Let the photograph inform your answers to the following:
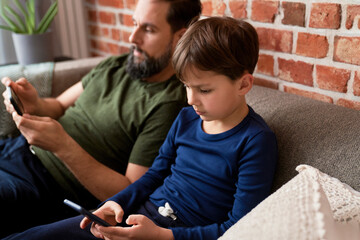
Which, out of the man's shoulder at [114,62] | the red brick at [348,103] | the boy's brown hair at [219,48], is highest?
the boy's brown hair at [219,48]

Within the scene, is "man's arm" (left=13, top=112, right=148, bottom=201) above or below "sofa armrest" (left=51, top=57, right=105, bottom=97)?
below

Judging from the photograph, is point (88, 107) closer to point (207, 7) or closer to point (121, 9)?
point (207, 7)

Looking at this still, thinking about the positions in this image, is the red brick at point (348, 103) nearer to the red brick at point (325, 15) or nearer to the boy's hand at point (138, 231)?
the red brick at point (325, 15)

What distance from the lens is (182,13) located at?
1.37 metres

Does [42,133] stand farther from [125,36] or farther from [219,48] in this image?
[125,36]

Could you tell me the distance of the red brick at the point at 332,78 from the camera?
1128 millimetres

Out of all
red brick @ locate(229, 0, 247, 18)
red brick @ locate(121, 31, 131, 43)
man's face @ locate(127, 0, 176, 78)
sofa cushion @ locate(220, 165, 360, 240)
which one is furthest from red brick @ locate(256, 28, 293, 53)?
red brick @ locate(121, 31, 131, 43)

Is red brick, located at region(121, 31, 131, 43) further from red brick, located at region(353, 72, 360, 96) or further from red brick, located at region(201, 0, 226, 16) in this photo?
red brick, located at region(353, 72, 360, 96)

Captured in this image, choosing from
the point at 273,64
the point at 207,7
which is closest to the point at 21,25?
the point at 207,7

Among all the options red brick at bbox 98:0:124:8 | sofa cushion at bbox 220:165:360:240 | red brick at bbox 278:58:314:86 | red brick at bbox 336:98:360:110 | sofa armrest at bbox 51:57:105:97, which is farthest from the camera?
red brick at bbox 98:0:124:8

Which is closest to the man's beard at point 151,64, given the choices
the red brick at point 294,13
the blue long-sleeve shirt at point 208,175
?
the blue long-sleeve shirt at point 208,175

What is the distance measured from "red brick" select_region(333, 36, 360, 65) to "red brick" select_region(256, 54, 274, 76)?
245 mm

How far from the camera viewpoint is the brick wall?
3.57 feet

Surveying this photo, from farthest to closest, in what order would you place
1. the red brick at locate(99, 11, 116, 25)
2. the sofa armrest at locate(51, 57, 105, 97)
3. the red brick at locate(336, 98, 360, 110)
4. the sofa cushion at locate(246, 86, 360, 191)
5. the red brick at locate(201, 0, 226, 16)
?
the red brick at locate(99, 11, 116, 25)
the sofa armrest at locate(51, 57, 105, 97)
the red brick at locate(201, 0, 226, 16)
the red brick at locate(336, 98, 360, 110)
the sofa cushion at locate(246, 86, 360, 191)
